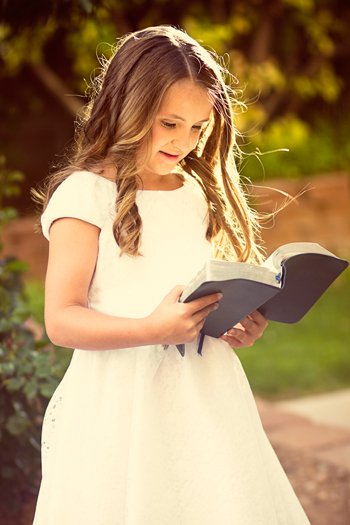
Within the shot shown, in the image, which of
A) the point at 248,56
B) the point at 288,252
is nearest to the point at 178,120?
the point at 288,252

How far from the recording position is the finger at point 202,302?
1.86m

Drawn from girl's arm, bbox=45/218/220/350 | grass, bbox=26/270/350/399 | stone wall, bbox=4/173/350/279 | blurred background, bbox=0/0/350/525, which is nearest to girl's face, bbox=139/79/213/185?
girl's arm, bbox=45/218/220/350

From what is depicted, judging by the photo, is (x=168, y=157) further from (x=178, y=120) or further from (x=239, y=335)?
(x=239, y=335)

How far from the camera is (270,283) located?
5.97 feet

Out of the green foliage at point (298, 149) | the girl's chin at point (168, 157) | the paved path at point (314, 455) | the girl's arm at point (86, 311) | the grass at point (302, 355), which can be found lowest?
the grass at point (302, 355)

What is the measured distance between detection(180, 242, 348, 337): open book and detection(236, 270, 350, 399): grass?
3041 millimetres

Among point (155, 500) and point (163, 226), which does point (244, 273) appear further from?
point (155, 500)

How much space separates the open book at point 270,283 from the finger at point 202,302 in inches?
0.4

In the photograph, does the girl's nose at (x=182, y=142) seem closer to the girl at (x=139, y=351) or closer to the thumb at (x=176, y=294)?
the girl at (x=139, y=351)

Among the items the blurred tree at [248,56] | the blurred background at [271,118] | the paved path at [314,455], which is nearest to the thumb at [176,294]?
the paved path at [314,455]

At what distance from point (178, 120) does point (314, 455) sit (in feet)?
7.65

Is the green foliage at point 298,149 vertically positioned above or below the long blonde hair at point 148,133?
below

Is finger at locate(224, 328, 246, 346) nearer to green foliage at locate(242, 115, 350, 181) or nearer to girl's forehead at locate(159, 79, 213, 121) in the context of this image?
girl's forehead at locate(159, 79, 213, 121)

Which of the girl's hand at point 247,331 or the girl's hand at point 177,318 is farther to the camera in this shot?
the girl's hand at point 247,331
